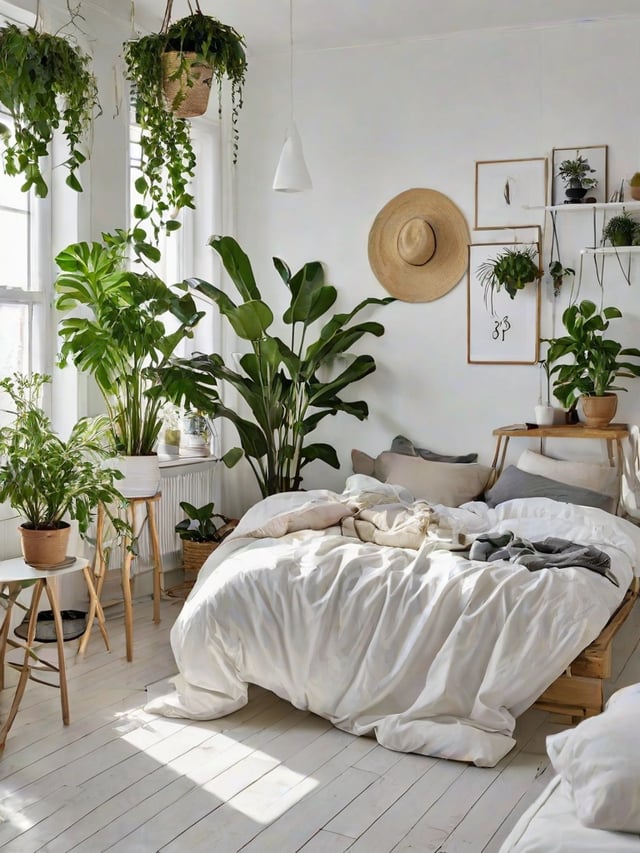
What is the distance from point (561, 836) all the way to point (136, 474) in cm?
303

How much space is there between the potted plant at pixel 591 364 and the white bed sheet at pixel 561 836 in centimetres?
344

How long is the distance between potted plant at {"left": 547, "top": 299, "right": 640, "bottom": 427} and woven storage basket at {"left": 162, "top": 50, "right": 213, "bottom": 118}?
2329mm

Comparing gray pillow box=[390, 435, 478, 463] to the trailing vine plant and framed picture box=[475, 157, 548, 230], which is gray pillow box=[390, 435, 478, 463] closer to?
framed picture box=[475, 157, 548, 230]

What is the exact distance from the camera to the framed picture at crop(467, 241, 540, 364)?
544cm

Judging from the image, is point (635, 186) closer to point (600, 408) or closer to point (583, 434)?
point (600, 408)

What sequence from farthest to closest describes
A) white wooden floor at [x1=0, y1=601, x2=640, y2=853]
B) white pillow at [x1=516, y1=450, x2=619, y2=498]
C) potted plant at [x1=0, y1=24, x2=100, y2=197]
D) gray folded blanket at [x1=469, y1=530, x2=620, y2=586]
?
white pillow at [x1=516, y1=450, x2=619, y2=498]
gray folded blanket at [x1=469, y1=530, x2=620, y2=586]
potted plant at [x1=0, y1=24, x2=100, y2=197]
white wooden floor at [x1=0, y1=601, x2=640, y2=853]

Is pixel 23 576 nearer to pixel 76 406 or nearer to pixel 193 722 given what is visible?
pixel 193 722

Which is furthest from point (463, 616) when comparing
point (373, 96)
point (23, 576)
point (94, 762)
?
point (373, 96)

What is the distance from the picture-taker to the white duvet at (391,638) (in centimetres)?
326

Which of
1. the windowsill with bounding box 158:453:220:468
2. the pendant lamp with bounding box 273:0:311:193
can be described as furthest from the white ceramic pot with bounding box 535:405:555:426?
the windowsill with bounding box 158:453:220:468

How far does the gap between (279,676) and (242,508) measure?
2751 mm

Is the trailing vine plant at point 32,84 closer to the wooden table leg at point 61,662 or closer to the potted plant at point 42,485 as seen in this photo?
the potted plant at point 42,485

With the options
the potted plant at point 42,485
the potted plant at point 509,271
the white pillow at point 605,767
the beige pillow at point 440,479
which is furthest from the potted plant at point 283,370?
the white pillow at point 605,767

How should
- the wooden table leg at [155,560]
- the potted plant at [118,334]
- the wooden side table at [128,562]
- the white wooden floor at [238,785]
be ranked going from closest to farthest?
1. the white wooden floor at [238,785]
2. the wooden side table at [128,562]
3. the potted plant at [118,334]
4. the wooden table leg at [155,560]
